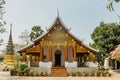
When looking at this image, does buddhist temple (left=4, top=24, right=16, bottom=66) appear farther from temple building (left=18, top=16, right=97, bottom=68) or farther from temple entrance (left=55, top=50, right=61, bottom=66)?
temple building (left=18, top=16, right=97, bottom=68)

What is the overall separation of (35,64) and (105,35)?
13320 mm

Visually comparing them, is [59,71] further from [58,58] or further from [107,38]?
[107,38]

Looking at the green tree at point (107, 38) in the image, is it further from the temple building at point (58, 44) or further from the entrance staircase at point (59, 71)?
the entrance staircase at point (59, 71)

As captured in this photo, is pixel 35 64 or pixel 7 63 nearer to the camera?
pixel 35 64

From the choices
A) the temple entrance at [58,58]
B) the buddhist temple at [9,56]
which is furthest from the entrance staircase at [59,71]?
the buddhist temple at [9,56]

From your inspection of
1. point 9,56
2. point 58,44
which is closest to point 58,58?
point 58,44

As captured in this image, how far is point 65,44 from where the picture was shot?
30.6m

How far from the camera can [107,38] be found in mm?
38688

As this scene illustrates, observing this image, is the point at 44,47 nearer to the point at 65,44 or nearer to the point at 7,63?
the point at 65,44

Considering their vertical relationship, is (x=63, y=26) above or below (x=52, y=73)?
above

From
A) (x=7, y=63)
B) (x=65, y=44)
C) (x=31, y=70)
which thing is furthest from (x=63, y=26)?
(x=7, y=63)

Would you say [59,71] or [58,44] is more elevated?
[58,44]

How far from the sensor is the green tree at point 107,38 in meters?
38.2

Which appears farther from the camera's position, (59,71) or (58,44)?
(58,44)
